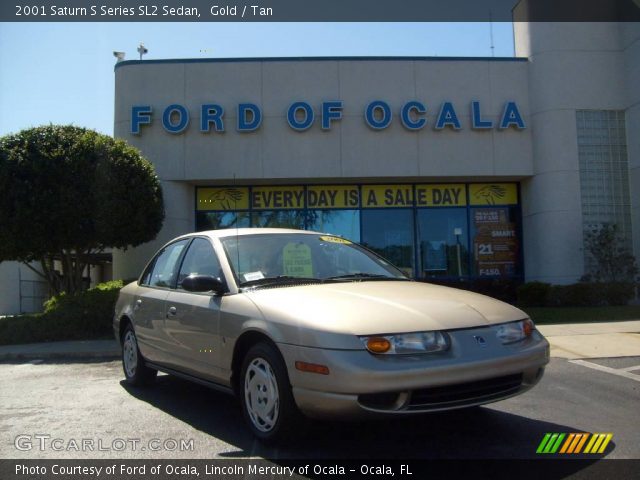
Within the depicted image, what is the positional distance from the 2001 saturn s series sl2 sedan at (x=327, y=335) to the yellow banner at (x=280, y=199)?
1179 cm

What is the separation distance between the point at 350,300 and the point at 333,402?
0.75 m

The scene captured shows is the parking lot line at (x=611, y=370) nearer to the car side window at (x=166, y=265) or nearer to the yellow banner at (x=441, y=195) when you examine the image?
the car side window at (x=166, y=265)

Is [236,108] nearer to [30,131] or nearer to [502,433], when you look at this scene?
[30,131]

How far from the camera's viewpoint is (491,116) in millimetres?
16891

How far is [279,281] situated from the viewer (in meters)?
4.85

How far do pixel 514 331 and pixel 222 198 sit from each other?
14.0 metres

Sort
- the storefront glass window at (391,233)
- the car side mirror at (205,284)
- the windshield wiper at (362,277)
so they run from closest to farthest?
the car side mirror at (205,284) → the windshield wiper at (362,277) → the storefront glass window at (391,233)

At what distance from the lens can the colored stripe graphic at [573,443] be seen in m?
4.09

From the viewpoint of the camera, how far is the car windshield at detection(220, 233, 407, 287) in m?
4.95

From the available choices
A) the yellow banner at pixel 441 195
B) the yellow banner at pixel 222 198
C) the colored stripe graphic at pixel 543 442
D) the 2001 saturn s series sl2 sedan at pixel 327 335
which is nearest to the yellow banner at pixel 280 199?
the yellow banner at pixel 222 198

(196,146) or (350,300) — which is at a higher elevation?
(196,146)

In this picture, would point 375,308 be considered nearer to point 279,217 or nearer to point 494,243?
point 279,217

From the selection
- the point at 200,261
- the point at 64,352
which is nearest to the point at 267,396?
the point at 200,261

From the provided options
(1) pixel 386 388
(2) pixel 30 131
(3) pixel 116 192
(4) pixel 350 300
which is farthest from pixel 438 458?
(2) pixel 30 131
